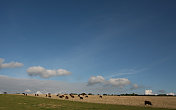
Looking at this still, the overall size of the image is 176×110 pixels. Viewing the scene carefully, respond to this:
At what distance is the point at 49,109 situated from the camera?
32406 mm

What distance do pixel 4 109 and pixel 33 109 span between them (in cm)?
472

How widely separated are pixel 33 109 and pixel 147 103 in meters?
29.4

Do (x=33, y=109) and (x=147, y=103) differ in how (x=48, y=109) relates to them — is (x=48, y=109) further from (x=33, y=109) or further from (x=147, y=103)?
(x=147, y=103)

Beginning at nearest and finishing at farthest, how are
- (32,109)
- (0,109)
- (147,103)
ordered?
(0,109) → (32,109) → (147,103)

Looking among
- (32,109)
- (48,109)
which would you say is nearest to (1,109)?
(32,109)

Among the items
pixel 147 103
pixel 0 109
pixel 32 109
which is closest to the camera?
pixel 0 109

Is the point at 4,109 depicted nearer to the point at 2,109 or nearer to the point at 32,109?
the point at 2,109

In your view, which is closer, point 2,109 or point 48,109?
point 2,109

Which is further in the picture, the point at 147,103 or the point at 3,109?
the point at 147,103

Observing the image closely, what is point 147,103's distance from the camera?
4600 centimetres

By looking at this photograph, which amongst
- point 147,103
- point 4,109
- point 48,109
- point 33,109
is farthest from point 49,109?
point 147,103

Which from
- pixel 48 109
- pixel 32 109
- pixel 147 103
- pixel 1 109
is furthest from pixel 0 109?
pixel 147 103

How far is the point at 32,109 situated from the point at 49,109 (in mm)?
3040

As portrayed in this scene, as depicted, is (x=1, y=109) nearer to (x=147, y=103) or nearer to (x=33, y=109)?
(x=33, y=109)
